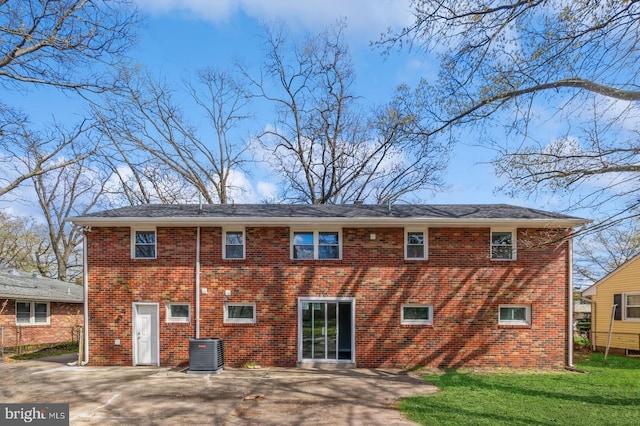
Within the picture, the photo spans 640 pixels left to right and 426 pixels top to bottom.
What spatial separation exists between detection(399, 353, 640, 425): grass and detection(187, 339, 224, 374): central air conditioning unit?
5601 millimetres

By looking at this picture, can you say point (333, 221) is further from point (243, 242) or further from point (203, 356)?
point (203, 356)

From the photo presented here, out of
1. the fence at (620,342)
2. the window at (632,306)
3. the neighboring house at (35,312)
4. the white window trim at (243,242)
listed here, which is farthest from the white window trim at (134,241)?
the window at (632,306)

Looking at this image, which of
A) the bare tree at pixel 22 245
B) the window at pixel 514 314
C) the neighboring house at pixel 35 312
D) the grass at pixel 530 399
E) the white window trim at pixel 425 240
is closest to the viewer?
the grass at pixel 530 399

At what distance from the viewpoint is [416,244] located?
13.1 metres

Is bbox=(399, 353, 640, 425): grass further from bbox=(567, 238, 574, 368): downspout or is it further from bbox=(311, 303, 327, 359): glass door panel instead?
bbox=(311, 303, 327, 359): glass door panel

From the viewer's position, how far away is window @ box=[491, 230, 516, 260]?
514 inches

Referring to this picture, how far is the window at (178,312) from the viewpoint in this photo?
42.3 feet

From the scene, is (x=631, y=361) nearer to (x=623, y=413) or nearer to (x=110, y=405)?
(x=623, y=413)

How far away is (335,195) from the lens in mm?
26578

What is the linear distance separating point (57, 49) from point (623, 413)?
43.1 ft

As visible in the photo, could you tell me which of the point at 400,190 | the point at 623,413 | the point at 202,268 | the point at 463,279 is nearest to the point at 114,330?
the point at 202,268

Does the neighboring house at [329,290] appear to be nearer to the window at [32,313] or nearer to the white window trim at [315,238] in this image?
the white window trim at [315,238]

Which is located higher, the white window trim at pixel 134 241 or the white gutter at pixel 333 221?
the white gutter at pixel 333 221

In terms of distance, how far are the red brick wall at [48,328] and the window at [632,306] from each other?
930 inches
